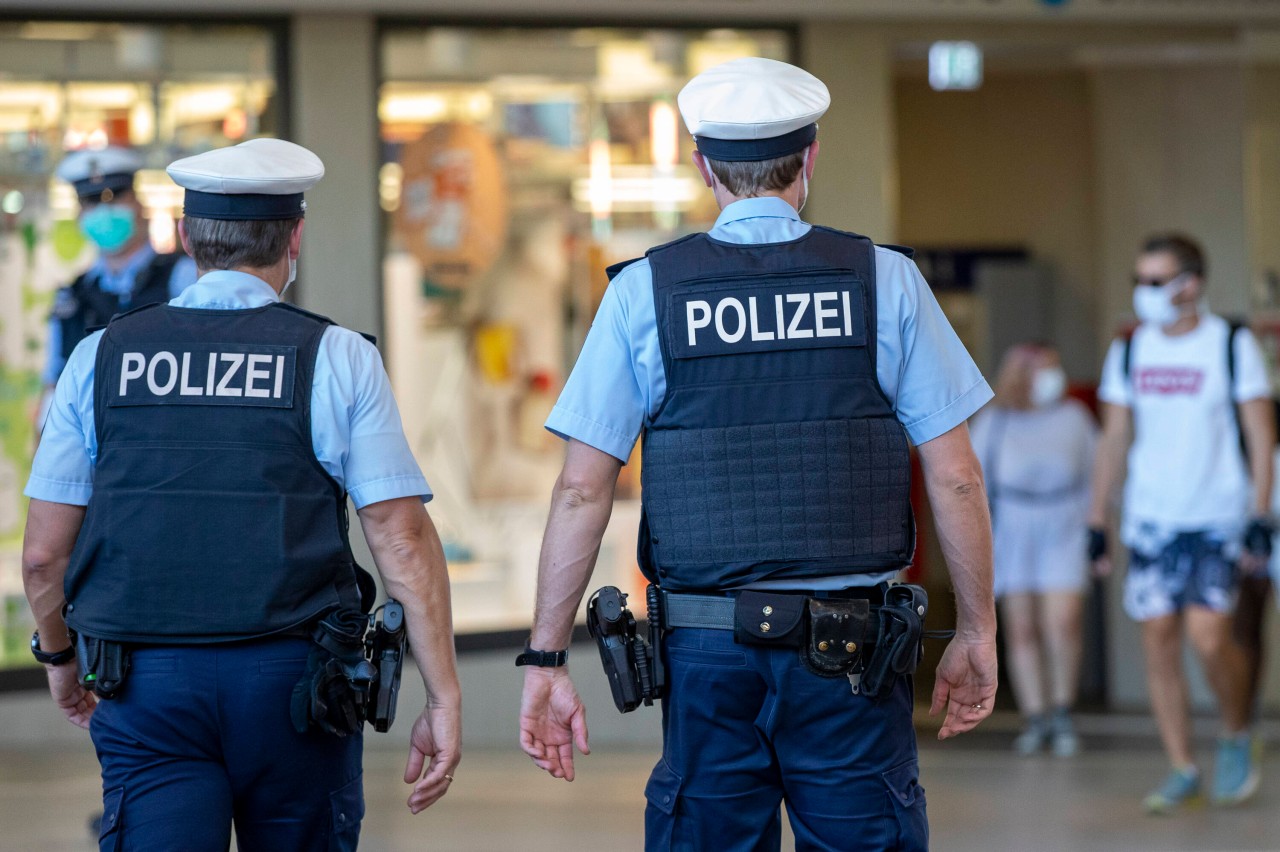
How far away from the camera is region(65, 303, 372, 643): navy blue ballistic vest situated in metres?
2.99

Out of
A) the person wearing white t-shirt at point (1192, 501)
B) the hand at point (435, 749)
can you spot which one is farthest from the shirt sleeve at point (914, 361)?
the person wearing white t-shirt at point (1192, 501)

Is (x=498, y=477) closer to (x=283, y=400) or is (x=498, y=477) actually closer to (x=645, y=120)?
A: (x=645, y=120)

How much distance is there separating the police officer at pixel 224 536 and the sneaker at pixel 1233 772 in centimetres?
438

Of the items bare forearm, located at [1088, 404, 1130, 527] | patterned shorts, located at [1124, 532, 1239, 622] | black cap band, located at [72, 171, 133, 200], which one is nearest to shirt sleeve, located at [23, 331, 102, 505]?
black cap band, located at [72, 171, 133, 200]

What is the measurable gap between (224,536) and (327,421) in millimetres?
290

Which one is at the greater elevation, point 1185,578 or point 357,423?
point 357,423

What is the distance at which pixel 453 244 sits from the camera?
310 inches

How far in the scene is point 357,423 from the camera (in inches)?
123

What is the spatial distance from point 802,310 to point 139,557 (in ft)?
4.40

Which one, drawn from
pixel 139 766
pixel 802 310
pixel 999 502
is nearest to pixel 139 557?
pixel 139 766

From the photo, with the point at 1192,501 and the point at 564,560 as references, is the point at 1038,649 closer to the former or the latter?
the point at 1192,501

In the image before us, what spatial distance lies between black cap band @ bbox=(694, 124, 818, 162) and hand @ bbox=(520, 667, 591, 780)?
1.10 m

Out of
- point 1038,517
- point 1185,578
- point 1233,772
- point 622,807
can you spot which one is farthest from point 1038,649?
point 622,807

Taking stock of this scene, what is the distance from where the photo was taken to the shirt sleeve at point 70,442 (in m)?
3.15
